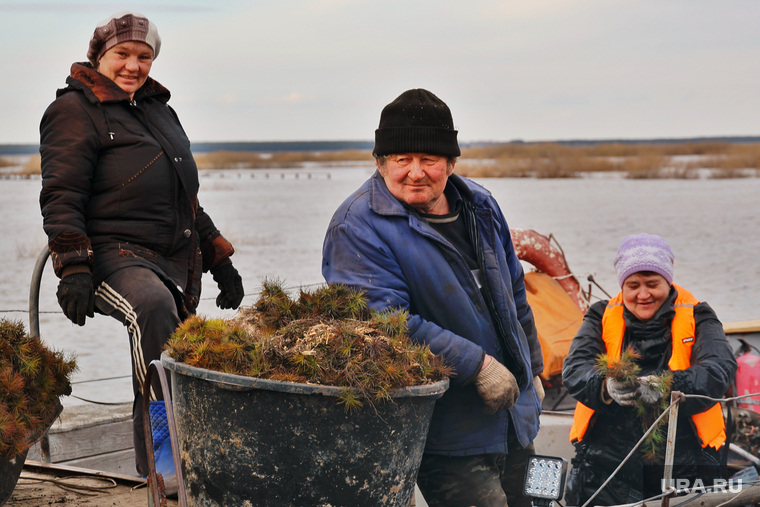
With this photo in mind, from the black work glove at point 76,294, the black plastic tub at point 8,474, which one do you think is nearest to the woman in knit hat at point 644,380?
the black work glove at point 76,294

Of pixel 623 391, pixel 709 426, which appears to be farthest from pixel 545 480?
pixel 709 426

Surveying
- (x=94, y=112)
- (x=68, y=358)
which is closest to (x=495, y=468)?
(x=68, y=358)

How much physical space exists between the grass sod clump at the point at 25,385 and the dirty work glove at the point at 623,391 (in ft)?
6.97

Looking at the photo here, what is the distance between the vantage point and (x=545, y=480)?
265 centimetres

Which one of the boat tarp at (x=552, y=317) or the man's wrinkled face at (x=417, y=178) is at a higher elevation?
the man's wrinkled face at (x=417, y=178)

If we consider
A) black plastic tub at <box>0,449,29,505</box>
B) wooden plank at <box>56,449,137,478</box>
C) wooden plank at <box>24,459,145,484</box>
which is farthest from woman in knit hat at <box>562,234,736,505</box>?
wooden plank at <box>56,449,137,478</box>

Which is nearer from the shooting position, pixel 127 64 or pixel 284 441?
pixel 284 441

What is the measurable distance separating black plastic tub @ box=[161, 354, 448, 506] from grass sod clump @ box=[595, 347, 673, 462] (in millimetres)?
1638

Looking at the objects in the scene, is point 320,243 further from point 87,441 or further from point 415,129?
point 415,129

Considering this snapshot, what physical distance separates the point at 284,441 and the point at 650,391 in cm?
200

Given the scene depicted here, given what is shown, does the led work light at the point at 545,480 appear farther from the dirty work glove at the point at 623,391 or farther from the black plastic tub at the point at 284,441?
the dirty work glove at the point at 623,391

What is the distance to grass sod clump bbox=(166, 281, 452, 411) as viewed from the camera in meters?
2.13

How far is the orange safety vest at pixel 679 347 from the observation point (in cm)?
374

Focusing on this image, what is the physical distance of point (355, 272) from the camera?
2.63m
